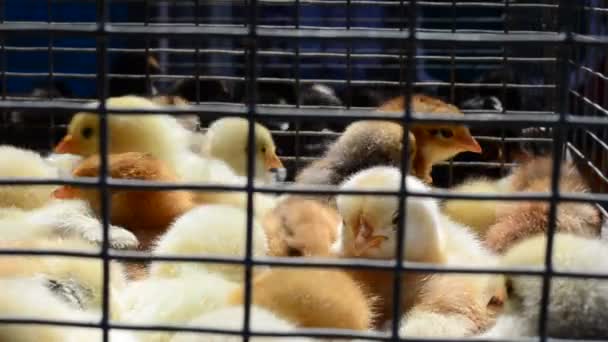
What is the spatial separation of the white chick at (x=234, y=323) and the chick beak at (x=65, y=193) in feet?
2.44

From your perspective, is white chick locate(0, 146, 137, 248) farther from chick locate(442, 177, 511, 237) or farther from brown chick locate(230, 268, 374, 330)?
chick locate(442, 177, 511, 237)

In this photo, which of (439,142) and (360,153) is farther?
(439,142)

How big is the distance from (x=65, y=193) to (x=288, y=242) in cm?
51

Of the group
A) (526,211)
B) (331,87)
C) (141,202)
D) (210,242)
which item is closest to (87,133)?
(141,202)

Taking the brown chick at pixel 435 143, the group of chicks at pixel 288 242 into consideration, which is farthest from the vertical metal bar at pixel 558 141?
the brown chick at pixel 435 143

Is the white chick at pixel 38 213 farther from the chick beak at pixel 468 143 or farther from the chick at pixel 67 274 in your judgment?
the chick beak at pixel 468 143

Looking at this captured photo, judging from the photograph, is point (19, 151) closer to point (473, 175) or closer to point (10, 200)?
point (10, 200)

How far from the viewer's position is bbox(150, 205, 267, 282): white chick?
4.15 ft

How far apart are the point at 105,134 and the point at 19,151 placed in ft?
3.34

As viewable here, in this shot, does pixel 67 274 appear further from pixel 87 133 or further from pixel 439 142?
pixel 439 142

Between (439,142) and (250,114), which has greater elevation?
(250,114)

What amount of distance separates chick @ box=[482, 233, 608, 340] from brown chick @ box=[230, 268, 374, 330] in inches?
6.3

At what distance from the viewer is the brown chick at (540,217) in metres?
1.47

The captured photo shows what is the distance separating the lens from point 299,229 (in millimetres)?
1404
